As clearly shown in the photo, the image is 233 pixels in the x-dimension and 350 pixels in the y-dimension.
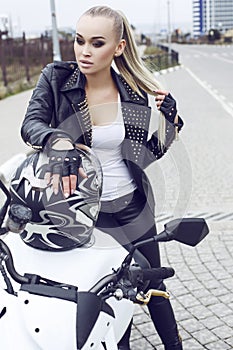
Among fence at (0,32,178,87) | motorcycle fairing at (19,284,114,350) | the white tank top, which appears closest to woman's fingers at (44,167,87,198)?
motorcycle fairing at (19,284,114,350)

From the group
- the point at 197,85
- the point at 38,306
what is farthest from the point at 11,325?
the point at 197,85

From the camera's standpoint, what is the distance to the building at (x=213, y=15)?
92.8m

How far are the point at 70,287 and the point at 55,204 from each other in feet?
0.88

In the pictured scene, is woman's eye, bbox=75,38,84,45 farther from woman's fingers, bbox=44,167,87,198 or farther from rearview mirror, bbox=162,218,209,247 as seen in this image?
rearview mirror, bbox=162,218,209,247

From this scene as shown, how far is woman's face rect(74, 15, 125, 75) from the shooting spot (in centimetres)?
215

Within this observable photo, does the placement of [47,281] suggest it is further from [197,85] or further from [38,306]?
[197,85]

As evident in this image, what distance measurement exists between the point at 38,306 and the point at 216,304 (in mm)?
2580

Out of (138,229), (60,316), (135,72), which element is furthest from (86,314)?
(135,72)

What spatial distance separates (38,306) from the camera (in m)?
1.77

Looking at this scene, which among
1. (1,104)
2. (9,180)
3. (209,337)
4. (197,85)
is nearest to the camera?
(9,180)

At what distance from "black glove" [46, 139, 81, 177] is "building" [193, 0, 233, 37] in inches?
3569

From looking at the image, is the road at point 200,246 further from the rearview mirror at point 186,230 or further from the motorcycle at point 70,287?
the motorcycle at point 70,287

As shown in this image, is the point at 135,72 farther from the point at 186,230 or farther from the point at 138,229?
the point at 186,230

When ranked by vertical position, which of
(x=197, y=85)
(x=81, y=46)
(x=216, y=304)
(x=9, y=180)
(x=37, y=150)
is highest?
(x=81, y=46)
